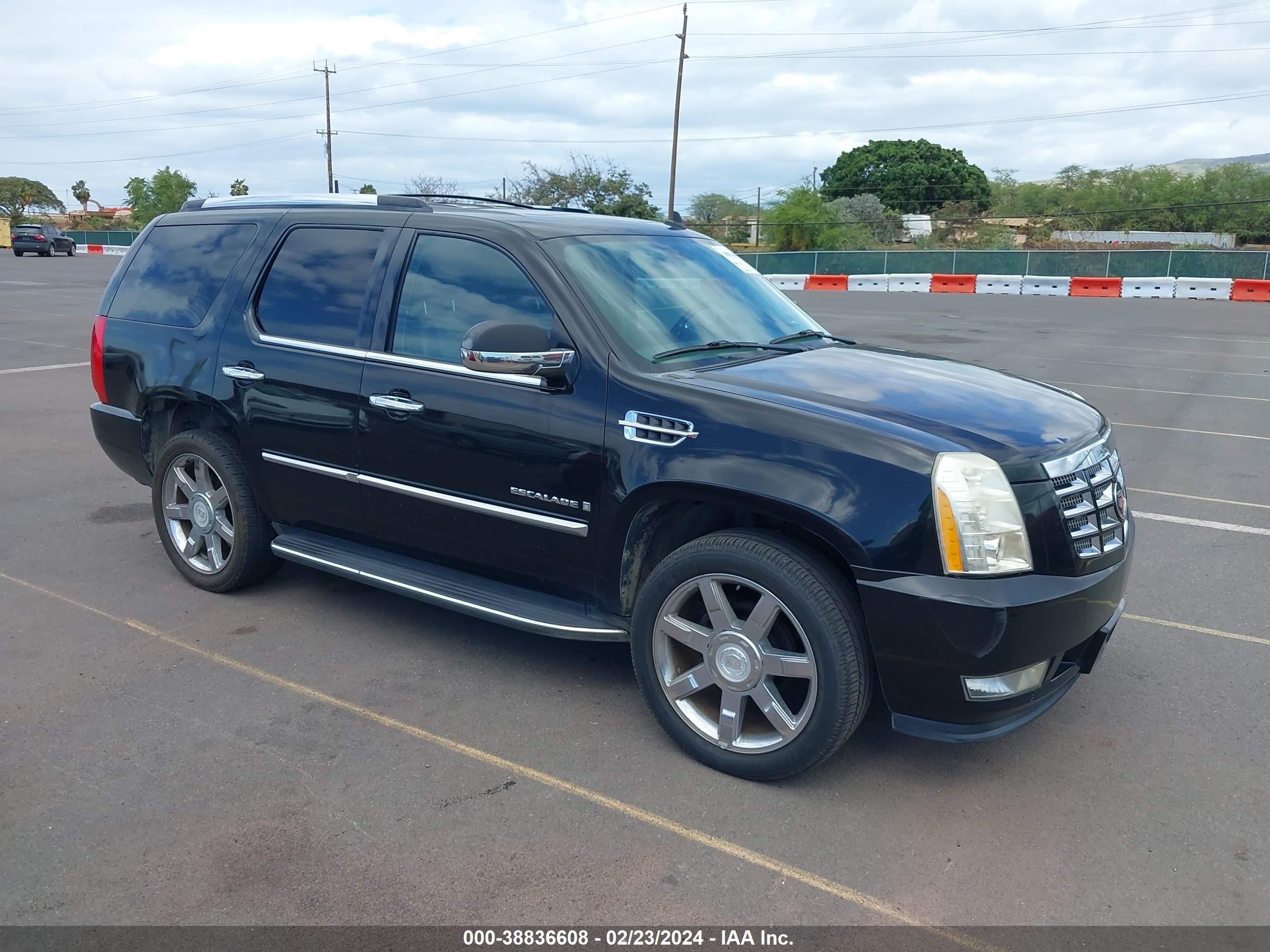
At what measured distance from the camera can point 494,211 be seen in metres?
4.79

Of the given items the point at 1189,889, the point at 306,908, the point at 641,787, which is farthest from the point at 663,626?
the point at 1189,889

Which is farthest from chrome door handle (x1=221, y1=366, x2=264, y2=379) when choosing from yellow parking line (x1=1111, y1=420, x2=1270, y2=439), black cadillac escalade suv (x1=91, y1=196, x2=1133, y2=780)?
yellow parking line (x1=1111, y1=420, x2=1270, y2=439)

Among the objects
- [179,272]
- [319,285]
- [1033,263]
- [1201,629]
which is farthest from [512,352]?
[1033,263]

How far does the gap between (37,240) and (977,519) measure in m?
53.7

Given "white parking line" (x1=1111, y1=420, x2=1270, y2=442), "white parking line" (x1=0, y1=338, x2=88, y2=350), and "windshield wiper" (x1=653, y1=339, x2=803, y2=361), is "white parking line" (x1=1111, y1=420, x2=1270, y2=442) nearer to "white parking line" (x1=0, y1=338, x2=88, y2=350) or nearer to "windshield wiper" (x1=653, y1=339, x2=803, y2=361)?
"windshield wiper" (x1=653, y1=339, x2=803, y2=361)

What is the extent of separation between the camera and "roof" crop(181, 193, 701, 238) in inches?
175

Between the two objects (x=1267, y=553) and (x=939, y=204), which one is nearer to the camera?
(x=1267, y=553)

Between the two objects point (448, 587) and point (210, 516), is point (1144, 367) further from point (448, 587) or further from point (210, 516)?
point (210, 516)

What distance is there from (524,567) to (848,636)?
1.39 metres

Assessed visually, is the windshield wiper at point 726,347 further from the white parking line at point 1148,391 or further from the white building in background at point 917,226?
the white building in background at point 917,226

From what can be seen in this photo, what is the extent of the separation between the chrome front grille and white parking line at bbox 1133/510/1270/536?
3383 mm

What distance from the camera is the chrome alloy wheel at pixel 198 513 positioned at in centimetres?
525

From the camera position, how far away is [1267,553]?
20.4 feet

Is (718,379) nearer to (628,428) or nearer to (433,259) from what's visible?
(628,428)
